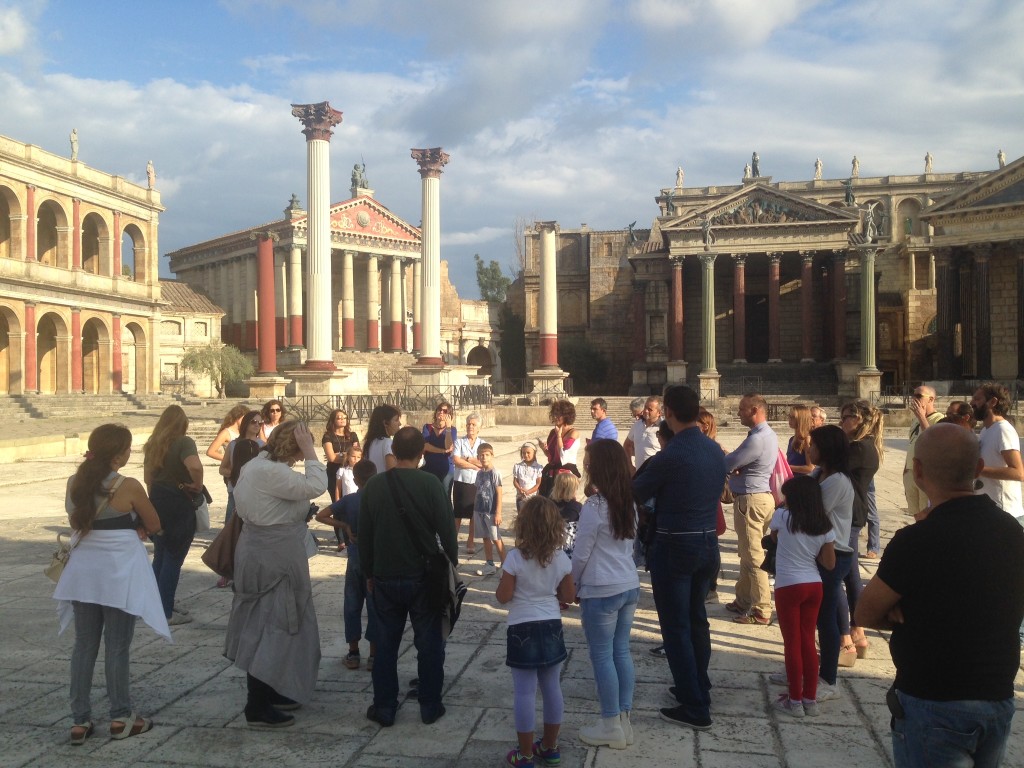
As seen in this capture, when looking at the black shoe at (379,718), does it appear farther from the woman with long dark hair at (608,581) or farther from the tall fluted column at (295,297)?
the tall fluted column at (295,297)

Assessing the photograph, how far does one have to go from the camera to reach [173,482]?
21.1 ft

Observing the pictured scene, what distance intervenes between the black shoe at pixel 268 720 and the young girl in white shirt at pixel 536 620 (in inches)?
54.1

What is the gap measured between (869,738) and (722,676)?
1150mm

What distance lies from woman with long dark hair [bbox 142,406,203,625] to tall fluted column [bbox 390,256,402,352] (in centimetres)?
4991

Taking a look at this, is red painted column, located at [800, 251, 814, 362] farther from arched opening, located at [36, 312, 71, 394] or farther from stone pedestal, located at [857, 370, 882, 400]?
arched opening, located at [36, 312, 71, 394]

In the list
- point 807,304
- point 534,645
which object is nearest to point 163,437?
point 534,645

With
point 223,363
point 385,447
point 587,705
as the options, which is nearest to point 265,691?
point 587,705

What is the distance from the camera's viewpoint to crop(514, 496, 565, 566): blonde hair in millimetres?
4215

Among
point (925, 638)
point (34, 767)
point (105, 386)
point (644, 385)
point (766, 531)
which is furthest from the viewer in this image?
point (644, 385)

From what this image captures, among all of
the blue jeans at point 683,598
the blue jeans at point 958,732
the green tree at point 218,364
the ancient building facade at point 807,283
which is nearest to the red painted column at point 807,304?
the ancient building facade at point 807,283

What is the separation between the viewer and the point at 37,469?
63.5ft

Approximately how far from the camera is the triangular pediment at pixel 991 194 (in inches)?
1291

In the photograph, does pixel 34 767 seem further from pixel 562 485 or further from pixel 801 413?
pixel 801 413

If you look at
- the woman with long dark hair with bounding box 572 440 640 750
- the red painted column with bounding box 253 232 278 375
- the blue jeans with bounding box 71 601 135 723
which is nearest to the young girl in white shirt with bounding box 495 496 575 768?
the woman with long dark hair with bounding box 572 440 640 750
